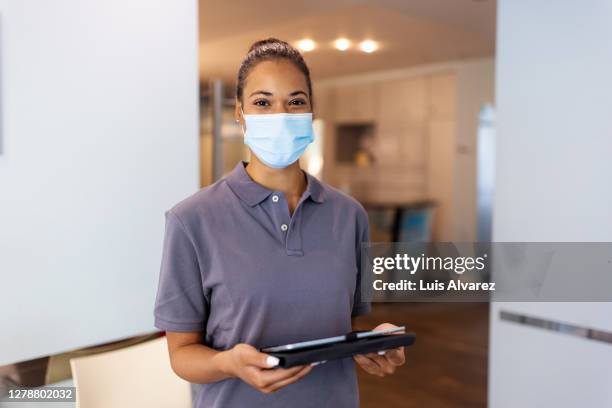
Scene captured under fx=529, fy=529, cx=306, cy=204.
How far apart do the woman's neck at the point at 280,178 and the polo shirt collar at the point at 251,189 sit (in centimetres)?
2

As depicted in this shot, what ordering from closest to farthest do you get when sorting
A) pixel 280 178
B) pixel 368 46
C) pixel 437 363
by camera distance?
pixel 280 178, pixel 437 363, pixel 368 46

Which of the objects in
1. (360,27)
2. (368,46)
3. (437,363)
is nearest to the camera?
(437,363)

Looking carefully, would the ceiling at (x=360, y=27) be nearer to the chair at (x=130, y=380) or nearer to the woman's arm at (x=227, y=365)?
the chair at (x=130, y=380)

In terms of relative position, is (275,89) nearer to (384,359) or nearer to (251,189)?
(251,189)

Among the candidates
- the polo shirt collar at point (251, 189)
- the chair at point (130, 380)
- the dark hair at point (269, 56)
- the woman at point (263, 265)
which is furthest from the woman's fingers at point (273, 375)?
the chair at point (130, 380)

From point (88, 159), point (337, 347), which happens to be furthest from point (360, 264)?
point (88, 159)

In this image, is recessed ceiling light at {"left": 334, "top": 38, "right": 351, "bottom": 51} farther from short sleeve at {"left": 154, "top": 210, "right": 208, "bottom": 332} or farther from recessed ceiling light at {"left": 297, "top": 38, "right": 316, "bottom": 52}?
short sleeve at {"left": 154, "top": 210, "right": 208, "bottom": 332}

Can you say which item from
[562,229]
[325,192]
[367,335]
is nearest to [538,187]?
[562,229]

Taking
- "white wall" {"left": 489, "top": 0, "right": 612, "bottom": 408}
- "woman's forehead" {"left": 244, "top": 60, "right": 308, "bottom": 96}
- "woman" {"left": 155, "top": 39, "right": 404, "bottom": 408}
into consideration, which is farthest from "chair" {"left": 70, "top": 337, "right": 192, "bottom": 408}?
"white wall" {"left": 489, "top": 0, "right": 612, "bottom": 408}

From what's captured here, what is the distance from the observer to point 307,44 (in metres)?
5.51

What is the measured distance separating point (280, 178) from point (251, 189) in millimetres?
82

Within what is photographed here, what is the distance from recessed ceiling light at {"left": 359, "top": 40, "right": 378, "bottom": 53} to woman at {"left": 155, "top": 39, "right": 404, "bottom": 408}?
14.9ft

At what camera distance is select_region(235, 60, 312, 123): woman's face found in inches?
42.9

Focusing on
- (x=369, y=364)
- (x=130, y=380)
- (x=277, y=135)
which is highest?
(x=277, y=135)
